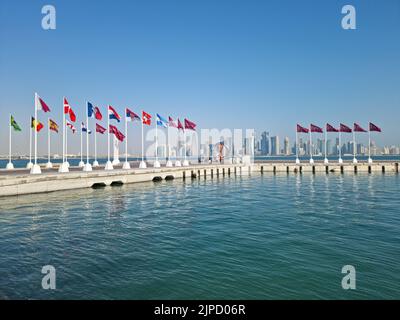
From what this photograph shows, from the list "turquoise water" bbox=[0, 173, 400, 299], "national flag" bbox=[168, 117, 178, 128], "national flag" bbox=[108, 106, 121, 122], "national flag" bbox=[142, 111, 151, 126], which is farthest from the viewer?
"national flag" bbox=[168, 117, 178, 128]

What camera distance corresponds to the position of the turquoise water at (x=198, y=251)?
8.75 meters

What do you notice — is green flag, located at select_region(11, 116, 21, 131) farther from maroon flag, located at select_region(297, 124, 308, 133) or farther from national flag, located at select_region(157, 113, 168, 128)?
maroon flag, located at select_region(297, 124, 308, 133)

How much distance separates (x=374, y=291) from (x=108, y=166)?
132 feet

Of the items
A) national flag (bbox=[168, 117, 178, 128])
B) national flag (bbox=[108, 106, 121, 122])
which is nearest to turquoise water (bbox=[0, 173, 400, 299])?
national flag (bbox=[108, 106, 121, 122])

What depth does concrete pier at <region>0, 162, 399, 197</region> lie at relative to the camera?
2919 centimetres

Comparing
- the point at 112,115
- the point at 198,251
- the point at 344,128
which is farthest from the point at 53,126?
the point at 344,128

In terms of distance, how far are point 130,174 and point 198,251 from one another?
3244cm

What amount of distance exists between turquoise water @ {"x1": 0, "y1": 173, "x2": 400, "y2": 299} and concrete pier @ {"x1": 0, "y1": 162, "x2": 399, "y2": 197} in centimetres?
594

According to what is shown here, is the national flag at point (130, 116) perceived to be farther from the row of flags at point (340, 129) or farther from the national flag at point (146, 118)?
the row of flags at point (340, 129)

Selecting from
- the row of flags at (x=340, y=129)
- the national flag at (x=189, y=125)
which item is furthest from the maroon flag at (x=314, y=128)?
the national flag at (x=189, y=125)

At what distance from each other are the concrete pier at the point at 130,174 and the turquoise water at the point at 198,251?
594 centimetres

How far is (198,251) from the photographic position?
41.2 ft

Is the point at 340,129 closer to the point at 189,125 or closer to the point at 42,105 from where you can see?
the point at 189,125
